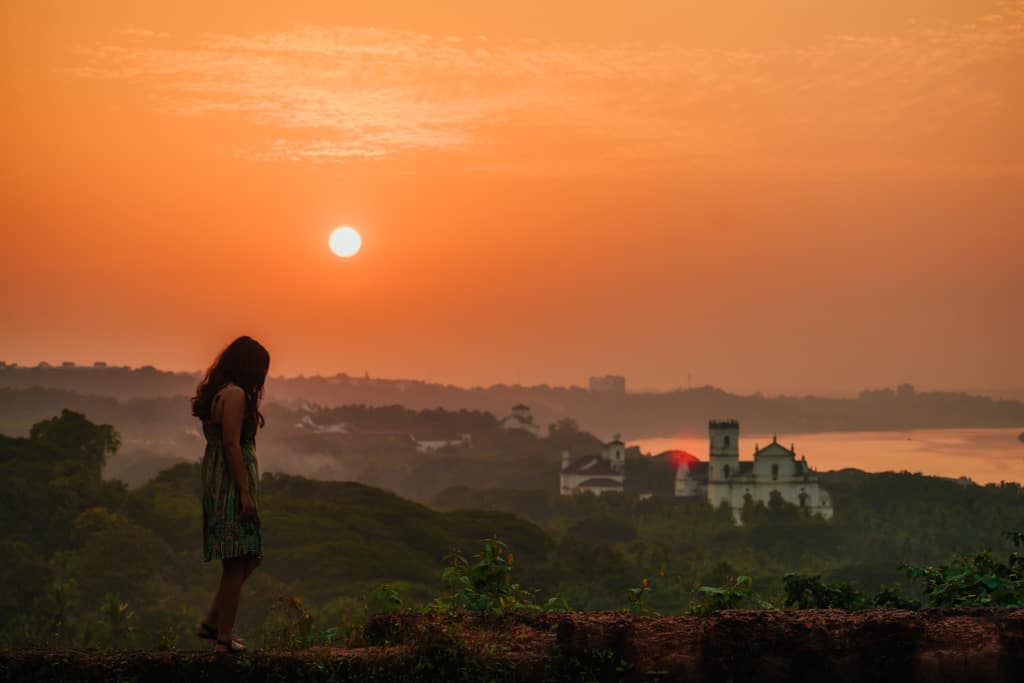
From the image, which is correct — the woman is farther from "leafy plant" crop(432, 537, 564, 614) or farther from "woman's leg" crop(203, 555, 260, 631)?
"leafy plant" crop(432, 537, 564, 614)

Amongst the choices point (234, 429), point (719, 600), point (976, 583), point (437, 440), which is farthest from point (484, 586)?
point (437, 440)

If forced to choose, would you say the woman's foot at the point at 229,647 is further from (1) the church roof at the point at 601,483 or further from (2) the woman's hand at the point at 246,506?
(1) the church roof at the point at 601,483

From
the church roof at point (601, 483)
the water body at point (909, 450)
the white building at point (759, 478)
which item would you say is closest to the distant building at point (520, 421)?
the water body at point (909, 450)

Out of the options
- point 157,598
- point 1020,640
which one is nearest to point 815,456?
point 157,598

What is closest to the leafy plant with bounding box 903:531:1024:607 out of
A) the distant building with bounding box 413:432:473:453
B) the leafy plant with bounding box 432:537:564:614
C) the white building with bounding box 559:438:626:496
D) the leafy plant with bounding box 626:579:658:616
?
the leafy plant with bounding box 626:579:658:616

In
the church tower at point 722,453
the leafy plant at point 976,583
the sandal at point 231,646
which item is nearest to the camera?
the sandal at point 231,646

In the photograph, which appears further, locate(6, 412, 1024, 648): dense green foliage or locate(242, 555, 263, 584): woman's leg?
locate(6, 412, 1024, 648): dense green foliage

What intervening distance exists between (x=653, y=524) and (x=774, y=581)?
2518 cm

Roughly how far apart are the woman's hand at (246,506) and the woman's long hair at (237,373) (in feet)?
1.31

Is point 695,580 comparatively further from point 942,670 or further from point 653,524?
point 942,670

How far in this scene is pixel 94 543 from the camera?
5203 centimetres

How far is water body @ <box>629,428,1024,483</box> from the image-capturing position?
403 ft

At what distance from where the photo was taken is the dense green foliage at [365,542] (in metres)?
46.7

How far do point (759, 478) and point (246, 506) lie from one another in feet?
278
